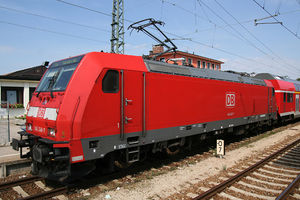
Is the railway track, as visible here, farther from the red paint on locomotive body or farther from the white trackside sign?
the red paint on locomotive body

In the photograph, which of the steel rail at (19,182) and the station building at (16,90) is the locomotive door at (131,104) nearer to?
the steel rail at (19,182)

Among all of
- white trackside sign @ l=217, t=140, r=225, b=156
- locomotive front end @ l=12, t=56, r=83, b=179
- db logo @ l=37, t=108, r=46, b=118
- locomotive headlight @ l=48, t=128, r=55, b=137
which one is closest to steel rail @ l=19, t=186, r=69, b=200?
locomotive front end @ l=12, t=56, r=83, b=179

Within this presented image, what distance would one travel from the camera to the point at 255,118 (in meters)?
13.4

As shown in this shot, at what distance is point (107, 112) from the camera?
5.72 metres

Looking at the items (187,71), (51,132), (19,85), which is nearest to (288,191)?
(187,71)

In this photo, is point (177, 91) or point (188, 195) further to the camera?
point (177, 91)

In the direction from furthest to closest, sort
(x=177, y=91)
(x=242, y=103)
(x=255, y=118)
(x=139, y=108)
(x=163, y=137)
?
(x=255, y=118) < (x=242, y=103) < (x=177, y=91) < (x=163, y=137) < (x=139, y=108)

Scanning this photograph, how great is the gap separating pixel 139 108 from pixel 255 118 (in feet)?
31.3

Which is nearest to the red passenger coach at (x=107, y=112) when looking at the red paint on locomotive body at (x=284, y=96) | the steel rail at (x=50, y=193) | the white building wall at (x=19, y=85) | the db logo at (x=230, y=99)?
the steel rail at (x=50, y=193)

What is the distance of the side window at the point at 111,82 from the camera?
18.7 ft

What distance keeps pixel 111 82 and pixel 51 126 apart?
1.76 metres

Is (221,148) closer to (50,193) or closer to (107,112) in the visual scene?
(107,112)

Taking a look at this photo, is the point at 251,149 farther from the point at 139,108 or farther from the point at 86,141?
the point at 86,141

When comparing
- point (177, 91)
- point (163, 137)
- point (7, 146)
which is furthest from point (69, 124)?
point (7, 146)
